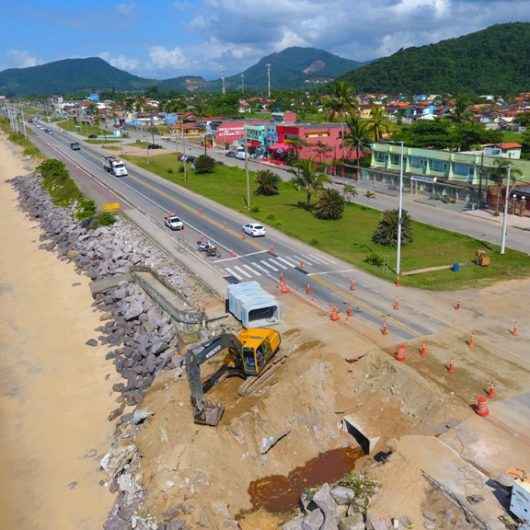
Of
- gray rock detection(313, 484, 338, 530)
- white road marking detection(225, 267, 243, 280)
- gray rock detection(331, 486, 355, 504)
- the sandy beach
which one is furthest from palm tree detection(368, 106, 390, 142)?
gray rock detection(313, 484, 338, 530)

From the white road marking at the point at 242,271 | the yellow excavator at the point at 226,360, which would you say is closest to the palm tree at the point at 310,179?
the white road marking at the point at 242,271

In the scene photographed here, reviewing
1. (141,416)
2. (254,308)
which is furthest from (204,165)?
(141,416)

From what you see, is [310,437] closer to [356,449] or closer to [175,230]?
[356,449]

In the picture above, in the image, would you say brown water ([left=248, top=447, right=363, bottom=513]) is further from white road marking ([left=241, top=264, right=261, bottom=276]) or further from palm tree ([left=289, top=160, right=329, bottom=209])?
palm tree ([left=289, top=160, right=329, bottom=209])

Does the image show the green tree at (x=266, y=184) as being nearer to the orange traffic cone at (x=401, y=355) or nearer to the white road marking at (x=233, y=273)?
the white road marking at (x=233, y=273)

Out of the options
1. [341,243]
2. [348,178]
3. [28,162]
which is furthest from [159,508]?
[28,162]
